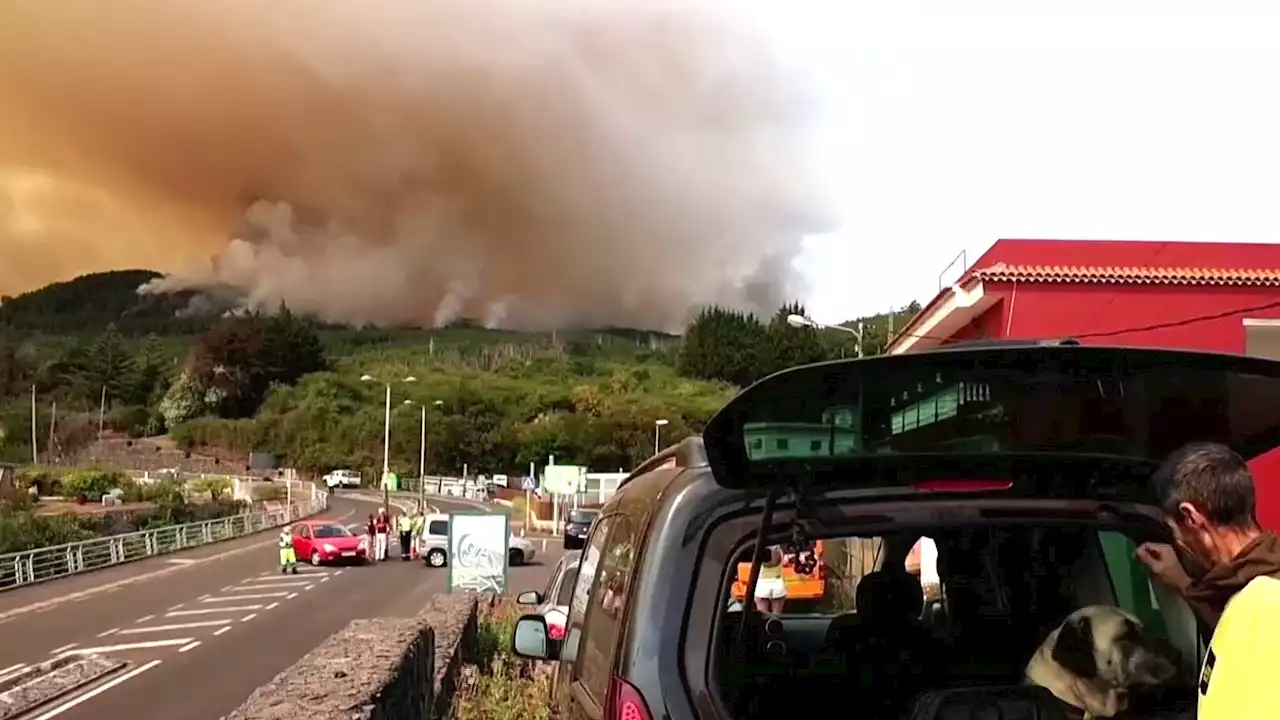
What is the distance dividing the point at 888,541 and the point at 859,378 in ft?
5.35

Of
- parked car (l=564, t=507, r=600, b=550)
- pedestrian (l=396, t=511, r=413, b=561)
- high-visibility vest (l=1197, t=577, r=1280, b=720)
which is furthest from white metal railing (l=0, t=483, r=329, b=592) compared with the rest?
high-visibility vest (l=1197, t=577, r=1280, b=720)

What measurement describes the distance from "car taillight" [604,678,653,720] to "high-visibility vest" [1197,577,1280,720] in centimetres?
95

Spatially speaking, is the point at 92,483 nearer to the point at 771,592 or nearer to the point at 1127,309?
the point at 1127,309

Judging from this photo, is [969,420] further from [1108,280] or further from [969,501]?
[1108,280]

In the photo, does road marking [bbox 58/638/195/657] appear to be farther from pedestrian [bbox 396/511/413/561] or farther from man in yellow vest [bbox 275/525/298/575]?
pedestrian [bbox 396/511/413/561]

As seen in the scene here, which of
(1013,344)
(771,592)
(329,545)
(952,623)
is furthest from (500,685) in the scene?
(329,545)

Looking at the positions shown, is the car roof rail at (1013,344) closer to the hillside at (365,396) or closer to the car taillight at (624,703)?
the car taillight at (624,703)

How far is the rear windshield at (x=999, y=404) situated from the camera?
2379mm

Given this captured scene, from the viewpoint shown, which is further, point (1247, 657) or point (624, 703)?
point (624, 703)

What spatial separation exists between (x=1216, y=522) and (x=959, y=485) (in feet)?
1.80

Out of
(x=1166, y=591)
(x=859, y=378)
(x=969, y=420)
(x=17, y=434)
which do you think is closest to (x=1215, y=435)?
(x=1166, y=591)

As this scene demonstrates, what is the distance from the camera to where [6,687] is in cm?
1608

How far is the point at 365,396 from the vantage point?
14600 cm

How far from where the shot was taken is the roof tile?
21672 millimetres
